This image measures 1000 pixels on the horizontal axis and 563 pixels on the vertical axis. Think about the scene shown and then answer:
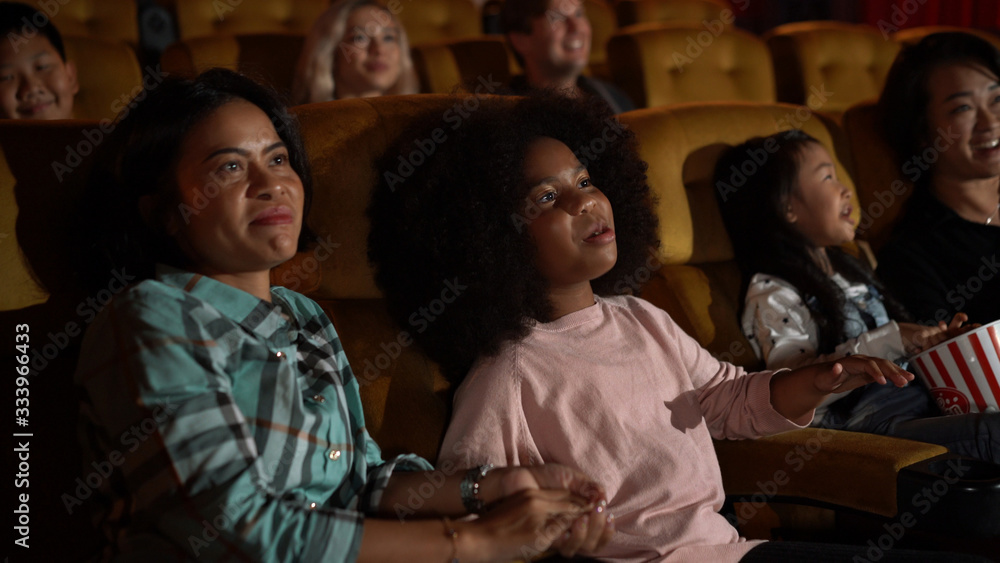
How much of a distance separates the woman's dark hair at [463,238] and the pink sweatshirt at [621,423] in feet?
0.20

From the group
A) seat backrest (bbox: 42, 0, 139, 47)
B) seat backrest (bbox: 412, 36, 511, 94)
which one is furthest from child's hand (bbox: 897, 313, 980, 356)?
seat backrest (bbox: 42, 0, 139, 47)

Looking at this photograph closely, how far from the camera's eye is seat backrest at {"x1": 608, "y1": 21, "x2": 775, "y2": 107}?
3.10m

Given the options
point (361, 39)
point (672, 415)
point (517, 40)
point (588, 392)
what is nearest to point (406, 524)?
→ point (588, 392)

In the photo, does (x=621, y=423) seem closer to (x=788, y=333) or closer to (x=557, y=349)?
(x=557, y=349)

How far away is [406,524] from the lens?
94 centimetres

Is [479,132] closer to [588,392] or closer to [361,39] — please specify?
[588,392]

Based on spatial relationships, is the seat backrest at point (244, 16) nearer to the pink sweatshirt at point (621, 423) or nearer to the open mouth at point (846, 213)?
the open mouth at point (846, 213)

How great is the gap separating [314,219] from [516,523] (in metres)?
0.62

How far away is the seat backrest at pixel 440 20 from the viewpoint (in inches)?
154

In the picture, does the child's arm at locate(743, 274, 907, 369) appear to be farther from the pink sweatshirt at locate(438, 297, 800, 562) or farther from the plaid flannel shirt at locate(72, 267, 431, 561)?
the plaid flannel shirt at locate(72, 267, 431, 561)

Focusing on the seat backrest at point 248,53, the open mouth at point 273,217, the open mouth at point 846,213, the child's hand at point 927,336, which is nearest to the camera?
the open mouth at point 273,217

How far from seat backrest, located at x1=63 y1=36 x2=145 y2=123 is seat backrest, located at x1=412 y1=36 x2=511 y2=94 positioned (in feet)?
3.18

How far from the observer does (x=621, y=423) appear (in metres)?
1.23

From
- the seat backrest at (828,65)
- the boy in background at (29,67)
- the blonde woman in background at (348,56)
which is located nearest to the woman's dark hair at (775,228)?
the blonde woman in background at (348,56)
